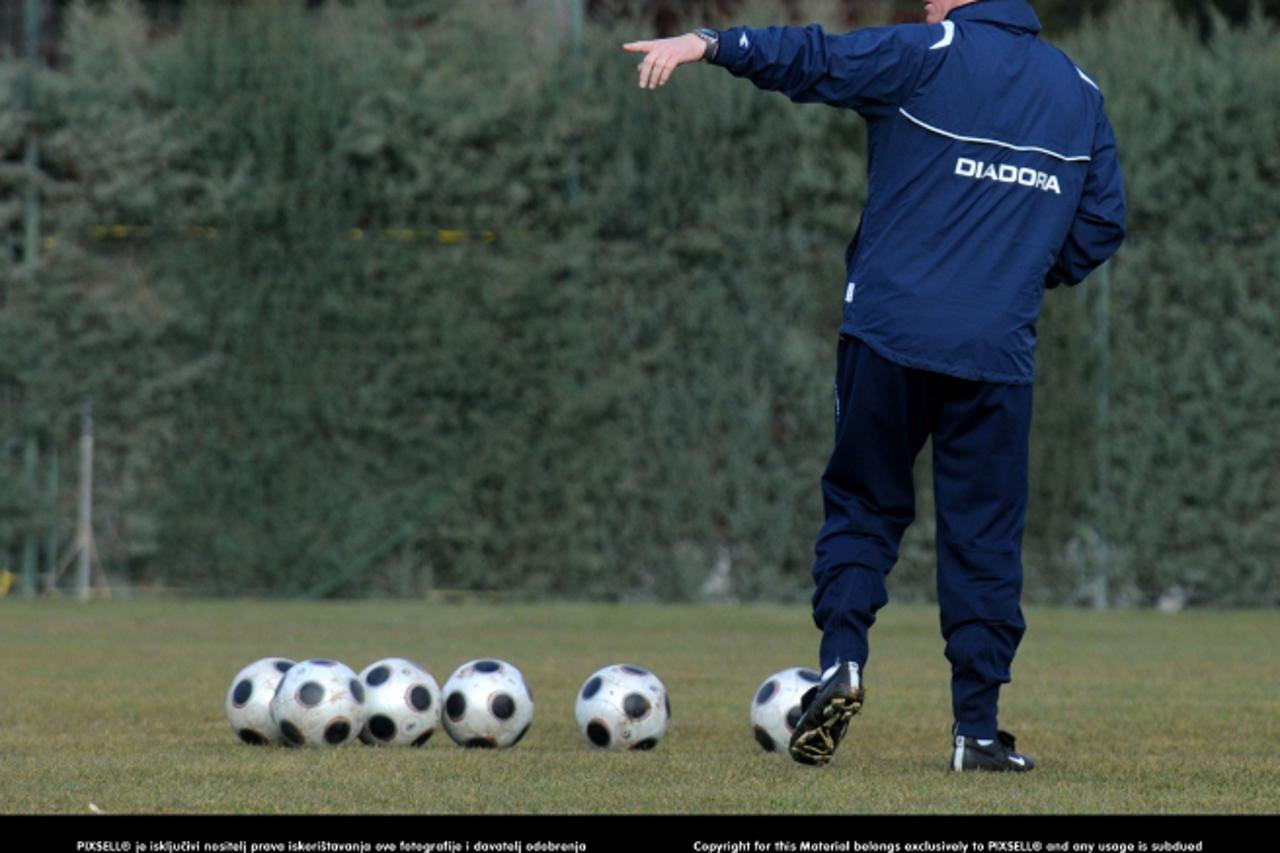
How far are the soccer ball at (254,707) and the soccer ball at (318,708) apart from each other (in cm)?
6

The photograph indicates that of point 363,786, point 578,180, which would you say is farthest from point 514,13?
point 363,786

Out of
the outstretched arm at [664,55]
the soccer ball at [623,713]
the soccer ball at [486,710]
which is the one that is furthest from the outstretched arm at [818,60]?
the soccer ball at [486,710]

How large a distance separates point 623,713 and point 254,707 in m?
1.23

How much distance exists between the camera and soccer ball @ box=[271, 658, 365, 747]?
6.54 meters

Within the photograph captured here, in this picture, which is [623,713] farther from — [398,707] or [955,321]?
[955,321]

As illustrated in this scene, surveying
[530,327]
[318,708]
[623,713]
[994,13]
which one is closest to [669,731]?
[623,713]

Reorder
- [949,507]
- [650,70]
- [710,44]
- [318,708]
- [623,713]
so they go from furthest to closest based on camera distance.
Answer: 1. [623,713]
2. [318,708]
3. [949,507]
4. [710,44]
5. [650,70]

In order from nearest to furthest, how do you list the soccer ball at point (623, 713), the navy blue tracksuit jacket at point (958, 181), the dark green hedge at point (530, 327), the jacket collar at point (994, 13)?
the navy blue tracksuit jacket at point (958, 181) < the jacket collar at point (994, 13) < the soccer ball at point (623, 713) < the dark green hedge at point (530, 327)

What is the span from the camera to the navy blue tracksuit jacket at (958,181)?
19.5ft

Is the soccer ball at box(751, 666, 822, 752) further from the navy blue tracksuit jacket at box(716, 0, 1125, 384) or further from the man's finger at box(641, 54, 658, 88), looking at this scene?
the man's finger at box(641, 54, 658, 88)

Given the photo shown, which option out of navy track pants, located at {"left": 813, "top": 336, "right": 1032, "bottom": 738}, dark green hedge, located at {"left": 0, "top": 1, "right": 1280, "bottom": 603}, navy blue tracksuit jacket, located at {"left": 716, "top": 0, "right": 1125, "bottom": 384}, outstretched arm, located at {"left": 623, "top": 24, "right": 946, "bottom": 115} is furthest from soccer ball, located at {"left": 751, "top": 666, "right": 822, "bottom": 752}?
dark green hedge, located at {"left": 0, "top": 1, "right": 1280, "bottom": 603}

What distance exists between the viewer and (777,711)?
21.5 ft

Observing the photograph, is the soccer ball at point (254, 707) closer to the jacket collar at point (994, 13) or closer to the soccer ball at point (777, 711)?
the soccer ball at point (777, 711)

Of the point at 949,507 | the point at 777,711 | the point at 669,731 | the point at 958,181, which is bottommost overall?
the point at 669,731
